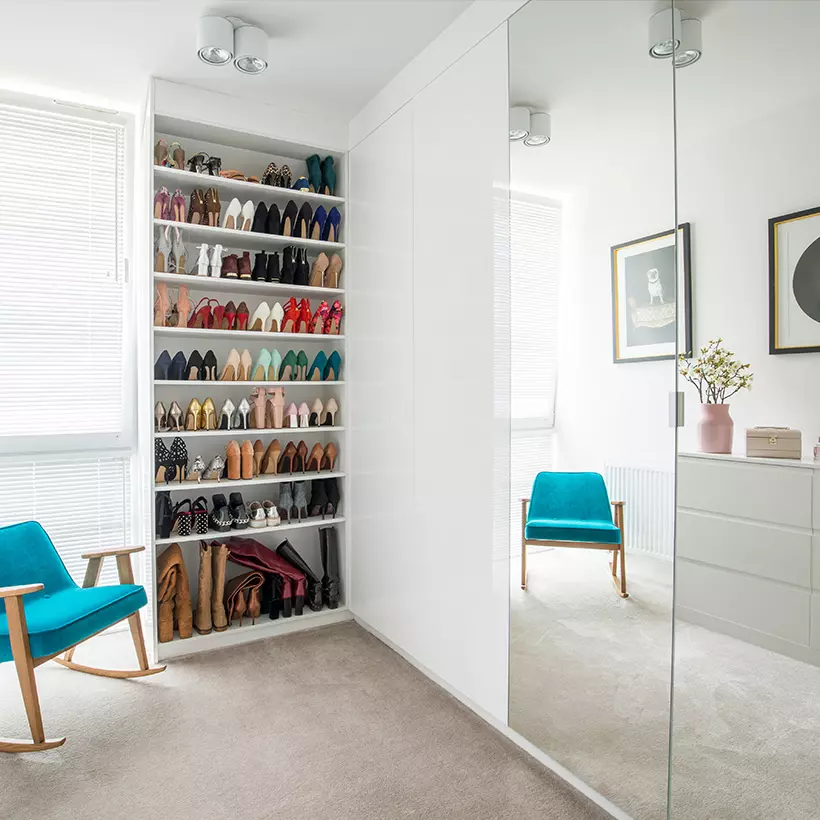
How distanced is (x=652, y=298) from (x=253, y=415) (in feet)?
7.38

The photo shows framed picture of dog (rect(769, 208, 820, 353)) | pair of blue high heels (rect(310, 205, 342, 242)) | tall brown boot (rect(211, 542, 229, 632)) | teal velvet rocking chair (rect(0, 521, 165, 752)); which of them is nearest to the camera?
framed picture of dog (rect(769, 208, 820, 353))

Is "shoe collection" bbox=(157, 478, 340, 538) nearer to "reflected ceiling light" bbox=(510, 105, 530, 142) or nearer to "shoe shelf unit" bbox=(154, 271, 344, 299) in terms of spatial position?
"shoe shelf unit" bbox=(154, 271, 344, 299)

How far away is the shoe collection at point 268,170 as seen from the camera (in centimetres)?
311

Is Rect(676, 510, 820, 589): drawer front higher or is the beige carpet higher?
Rect(676, 510, 820, 589): drawer front

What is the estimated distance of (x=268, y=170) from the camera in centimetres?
336

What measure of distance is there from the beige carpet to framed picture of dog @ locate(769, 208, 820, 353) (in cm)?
149

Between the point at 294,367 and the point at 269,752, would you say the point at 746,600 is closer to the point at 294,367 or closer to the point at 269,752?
the point at 269,752

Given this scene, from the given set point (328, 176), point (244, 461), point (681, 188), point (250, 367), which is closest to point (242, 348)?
point (250, 367)

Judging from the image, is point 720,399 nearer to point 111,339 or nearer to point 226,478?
point 226,478

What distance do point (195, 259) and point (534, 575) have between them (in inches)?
92.9

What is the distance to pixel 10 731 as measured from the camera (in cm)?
239

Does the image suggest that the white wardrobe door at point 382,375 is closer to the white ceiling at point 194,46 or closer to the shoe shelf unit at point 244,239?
the shoe shelf unit at point 244,239

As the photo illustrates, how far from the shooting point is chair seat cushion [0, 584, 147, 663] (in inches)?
90.4

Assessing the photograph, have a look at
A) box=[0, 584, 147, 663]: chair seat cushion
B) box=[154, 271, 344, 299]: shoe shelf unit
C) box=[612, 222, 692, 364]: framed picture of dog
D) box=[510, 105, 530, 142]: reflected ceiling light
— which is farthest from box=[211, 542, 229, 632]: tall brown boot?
box=[510, 105, 530, 142]: reflected ceiling light
